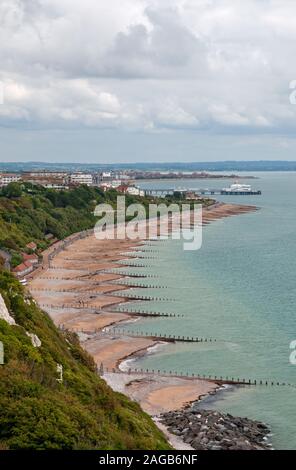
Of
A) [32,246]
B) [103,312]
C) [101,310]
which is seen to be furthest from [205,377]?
[32,246]

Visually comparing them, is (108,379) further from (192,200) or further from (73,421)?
(192,200)

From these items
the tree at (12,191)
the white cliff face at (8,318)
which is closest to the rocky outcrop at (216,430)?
the white cliff face at (8,318)

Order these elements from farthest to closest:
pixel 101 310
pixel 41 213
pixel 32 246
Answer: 1. pixel 41 213
2. pixel 32 246
3. pixel 101 310

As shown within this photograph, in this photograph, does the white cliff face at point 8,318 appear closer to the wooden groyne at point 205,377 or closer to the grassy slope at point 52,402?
the grassy slope at point 52,402

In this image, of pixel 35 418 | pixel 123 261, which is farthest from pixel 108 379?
pixel 123 261

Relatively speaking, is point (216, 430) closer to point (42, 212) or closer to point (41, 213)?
point (41, 213)

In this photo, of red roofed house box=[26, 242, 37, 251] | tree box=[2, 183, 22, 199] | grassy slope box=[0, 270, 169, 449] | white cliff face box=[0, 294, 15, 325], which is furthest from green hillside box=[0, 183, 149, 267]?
white cliff face box=[0, 294, 15, 325]

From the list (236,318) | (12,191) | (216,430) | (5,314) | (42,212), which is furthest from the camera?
(12,191)
